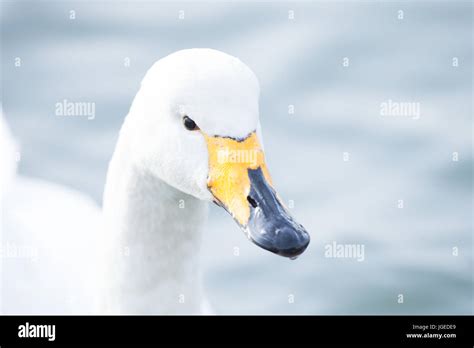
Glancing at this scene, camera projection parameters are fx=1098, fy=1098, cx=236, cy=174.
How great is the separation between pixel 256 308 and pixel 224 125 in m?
2.73

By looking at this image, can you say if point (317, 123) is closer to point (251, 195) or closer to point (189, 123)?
point (189, 123)

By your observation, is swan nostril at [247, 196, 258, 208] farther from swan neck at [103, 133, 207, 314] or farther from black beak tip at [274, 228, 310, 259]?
swan neck at [103, 133, 207, 314]

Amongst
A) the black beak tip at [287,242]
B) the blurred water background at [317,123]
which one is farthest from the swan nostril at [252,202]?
the blurred water background at [317,123]

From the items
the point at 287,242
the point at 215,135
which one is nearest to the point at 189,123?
the point at 215,135

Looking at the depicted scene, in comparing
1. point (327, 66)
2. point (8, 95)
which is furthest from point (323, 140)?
point (8, 95)

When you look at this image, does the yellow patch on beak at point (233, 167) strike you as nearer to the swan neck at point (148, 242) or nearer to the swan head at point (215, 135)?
the swan head at point (215, 135)

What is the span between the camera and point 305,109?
8148mm

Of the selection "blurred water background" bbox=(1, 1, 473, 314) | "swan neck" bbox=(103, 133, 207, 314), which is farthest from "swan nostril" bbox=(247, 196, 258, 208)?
"blurred water background" bbox=(1, 1, 473, 314)

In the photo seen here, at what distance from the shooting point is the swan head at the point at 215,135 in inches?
155

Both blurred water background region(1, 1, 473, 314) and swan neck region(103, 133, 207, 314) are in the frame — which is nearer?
swan neck region(103, 133, 207, 314)

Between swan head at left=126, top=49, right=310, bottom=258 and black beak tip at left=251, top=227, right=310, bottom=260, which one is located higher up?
swan head at left=126, top=49, right=310, bottom=258

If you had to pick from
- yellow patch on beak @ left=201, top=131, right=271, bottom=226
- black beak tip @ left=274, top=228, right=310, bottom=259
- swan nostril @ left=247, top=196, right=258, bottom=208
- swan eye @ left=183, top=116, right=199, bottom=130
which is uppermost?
swan eye @ left=183, top=116, right=199, bottom=130

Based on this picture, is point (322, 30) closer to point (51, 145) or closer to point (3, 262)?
point (51, 145)

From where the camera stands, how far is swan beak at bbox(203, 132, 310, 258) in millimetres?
3770
